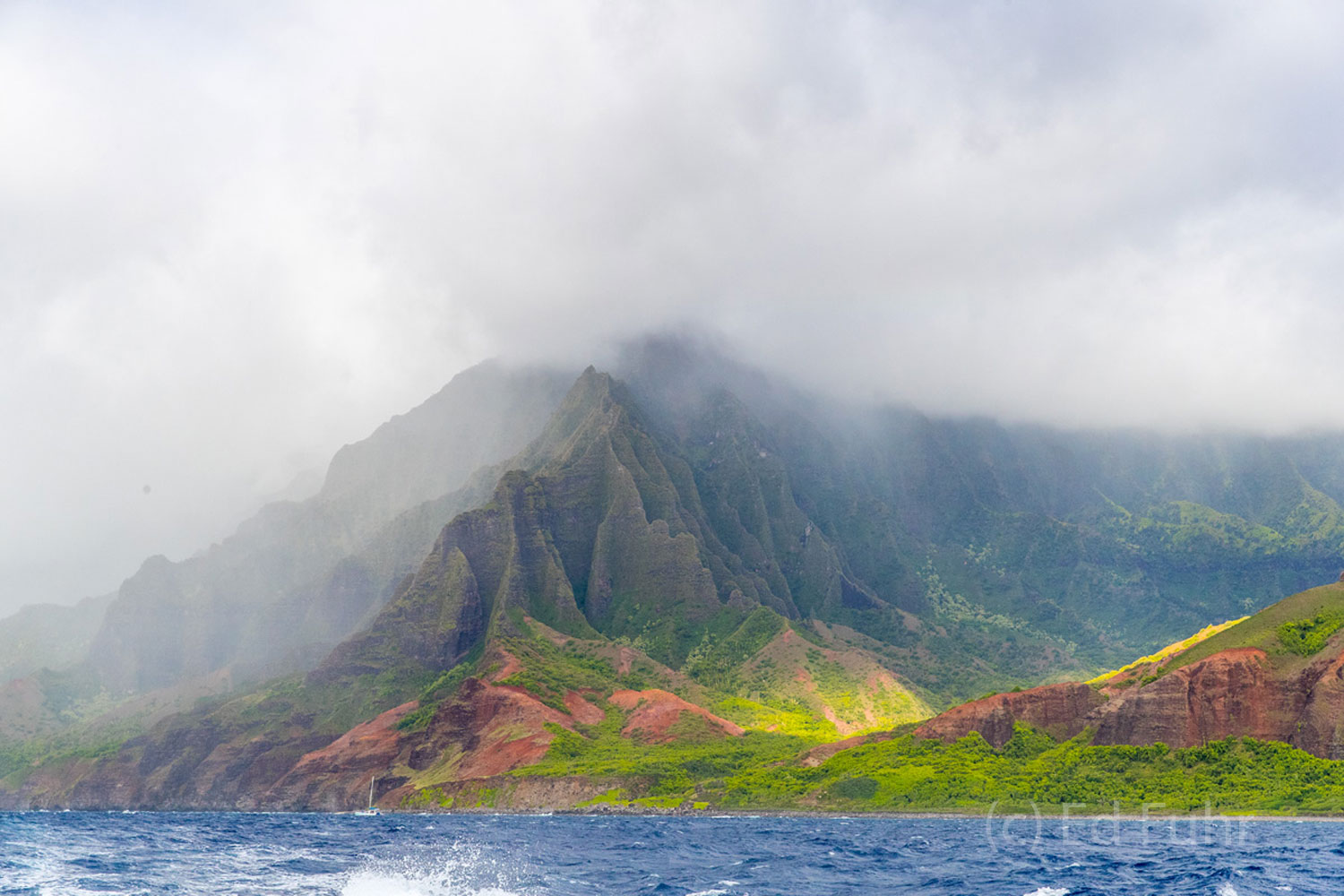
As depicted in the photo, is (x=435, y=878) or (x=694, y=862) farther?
(x=694, y=862)

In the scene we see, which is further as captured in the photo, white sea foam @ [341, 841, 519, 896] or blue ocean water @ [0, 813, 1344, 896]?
blue ocean water @ [0, 813, 1344, 896]

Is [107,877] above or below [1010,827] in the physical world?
above

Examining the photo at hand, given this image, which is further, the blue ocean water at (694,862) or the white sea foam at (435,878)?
the blue ocean water at (694,862)

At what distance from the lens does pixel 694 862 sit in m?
111

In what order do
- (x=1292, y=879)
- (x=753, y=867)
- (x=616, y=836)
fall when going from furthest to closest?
(x=616, y=836) → (x=753, y=867) → (x=1292, y=879)

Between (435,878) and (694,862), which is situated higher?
(435,878)

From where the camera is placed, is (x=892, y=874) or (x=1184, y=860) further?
(x=1184, y=860)

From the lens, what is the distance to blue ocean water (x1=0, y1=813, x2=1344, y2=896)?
8231 cm

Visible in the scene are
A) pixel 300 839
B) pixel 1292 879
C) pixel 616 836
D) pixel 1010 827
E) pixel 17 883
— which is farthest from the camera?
pixel 1010 827

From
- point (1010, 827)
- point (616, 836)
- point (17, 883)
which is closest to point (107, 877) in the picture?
point (17, 883)

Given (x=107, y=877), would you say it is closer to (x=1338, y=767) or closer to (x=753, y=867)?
(x=753, y=867)

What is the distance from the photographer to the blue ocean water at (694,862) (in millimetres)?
82312

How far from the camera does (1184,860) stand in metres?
104

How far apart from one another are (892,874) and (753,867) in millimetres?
14015
